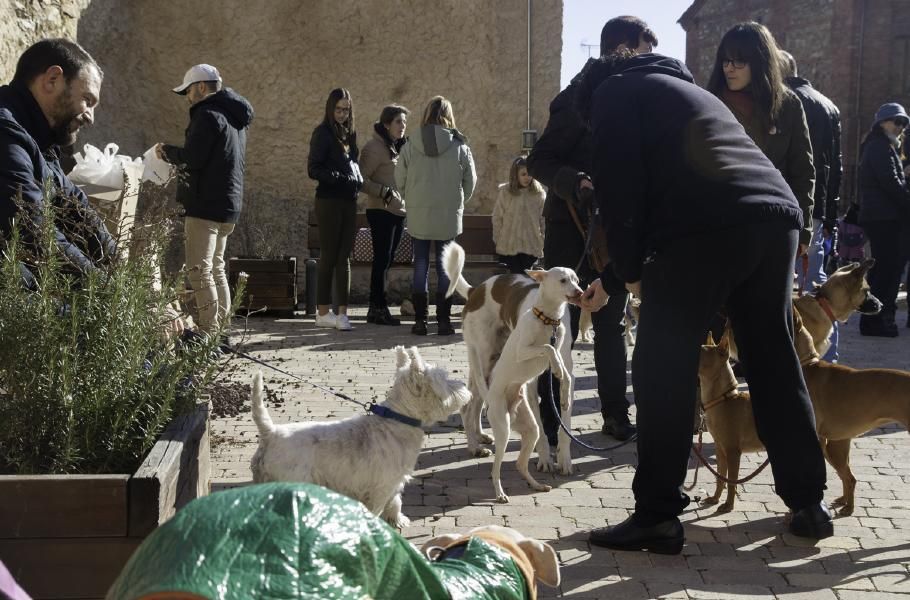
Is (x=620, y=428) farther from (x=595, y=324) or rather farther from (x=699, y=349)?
(x=699, y=349)

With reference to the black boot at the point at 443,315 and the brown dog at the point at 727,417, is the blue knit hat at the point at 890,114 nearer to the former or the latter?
the black boot at the point at 443,315

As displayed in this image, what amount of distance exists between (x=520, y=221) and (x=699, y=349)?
7195mm

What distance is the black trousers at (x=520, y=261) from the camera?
37.7 feet

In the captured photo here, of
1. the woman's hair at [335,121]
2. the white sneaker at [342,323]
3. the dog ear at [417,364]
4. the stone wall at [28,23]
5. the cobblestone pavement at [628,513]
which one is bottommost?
the cobblestone pavement at [628,513]

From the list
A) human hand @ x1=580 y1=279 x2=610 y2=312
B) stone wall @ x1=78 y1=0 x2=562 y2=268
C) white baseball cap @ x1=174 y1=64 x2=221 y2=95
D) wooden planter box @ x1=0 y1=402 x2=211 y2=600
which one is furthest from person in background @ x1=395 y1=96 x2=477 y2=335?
wooden planter box @ x1=0 y1=402 x2=211 y2=600

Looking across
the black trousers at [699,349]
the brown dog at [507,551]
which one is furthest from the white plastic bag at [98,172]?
the brown dog at [507,551]

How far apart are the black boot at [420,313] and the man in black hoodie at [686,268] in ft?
22.0

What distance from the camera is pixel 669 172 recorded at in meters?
4.09

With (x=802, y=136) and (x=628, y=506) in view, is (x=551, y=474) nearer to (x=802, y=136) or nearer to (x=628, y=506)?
(x=628, y=506)

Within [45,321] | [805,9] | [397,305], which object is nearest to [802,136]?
[45,321]

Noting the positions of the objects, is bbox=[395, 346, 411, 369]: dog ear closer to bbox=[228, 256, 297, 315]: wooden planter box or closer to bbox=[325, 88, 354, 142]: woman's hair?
bbox=[325, 88, 354, 142]: woman's hair

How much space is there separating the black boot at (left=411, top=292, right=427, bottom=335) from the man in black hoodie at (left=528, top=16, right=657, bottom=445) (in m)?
4.69

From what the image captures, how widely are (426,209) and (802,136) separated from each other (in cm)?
527

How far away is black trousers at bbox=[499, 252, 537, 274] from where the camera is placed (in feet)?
37.7
